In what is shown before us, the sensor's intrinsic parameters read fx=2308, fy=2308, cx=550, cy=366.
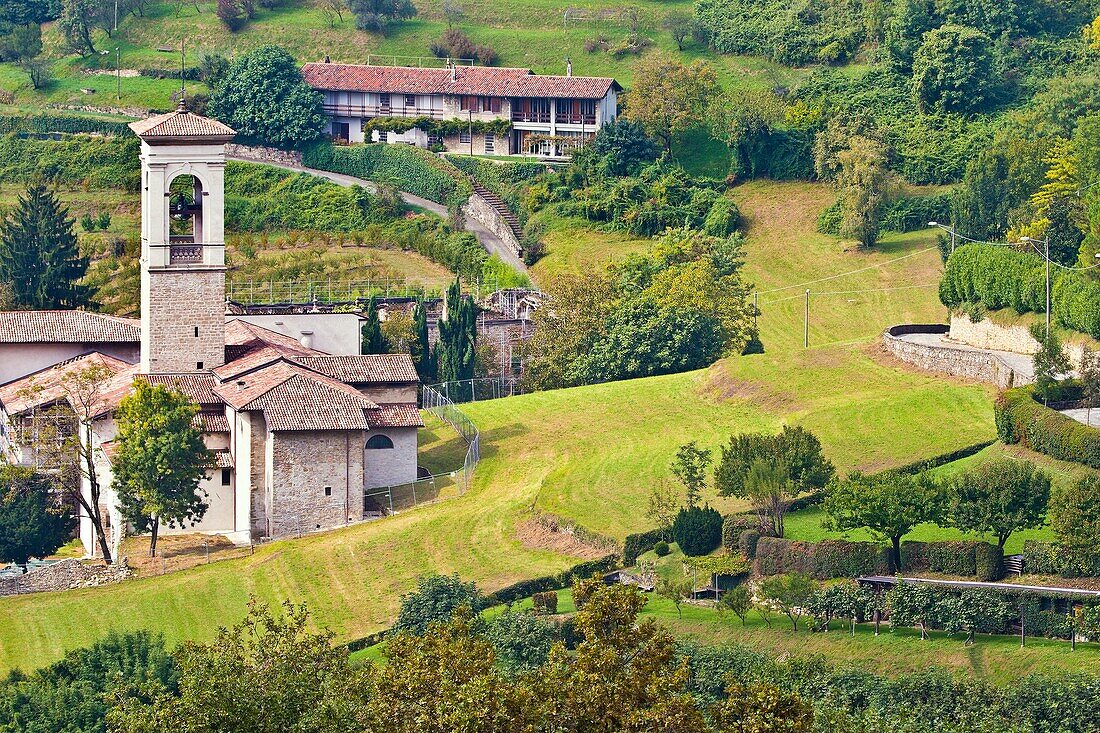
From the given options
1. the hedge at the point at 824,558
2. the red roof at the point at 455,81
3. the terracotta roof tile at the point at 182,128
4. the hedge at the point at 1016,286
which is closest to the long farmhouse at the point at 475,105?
the red roof at the point at 455,81

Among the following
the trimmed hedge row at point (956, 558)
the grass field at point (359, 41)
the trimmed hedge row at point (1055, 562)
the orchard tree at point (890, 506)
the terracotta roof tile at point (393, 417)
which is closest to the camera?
the trimmed hedge row at point (1055, 562)

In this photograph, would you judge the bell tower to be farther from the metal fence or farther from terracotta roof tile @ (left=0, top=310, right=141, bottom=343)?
the metal fence

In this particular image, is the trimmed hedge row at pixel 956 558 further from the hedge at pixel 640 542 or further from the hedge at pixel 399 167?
the hedge at pixel 399 167

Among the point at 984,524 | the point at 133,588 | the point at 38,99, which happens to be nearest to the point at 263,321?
the point at 133,588

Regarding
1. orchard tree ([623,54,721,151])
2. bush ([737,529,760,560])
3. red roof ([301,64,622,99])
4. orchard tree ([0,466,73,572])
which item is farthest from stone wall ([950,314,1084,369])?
red roof ([301,64,622,99])

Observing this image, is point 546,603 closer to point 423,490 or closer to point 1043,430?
point 423,490

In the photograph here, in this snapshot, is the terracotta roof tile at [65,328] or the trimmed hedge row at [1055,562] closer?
the trimmed hedge row at [1055,562]

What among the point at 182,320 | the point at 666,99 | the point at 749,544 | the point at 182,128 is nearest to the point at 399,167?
the point at 666,99
